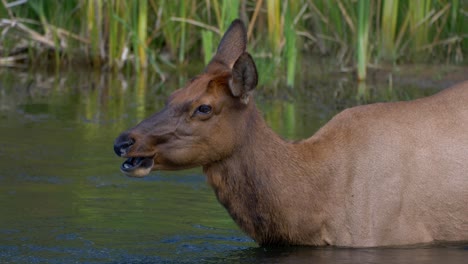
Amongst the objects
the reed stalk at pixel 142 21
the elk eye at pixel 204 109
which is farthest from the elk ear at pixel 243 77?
the reed stalk at pixel 142 21

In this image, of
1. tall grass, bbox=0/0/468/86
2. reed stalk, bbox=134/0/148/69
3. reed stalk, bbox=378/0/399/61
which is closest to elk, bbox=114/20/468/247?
tall grass, bbox=0/0/468/86

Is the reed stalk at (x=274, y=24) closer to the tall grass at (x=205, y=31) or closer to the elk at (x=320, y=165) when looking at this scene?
the tall grass at (x=205, y=31)

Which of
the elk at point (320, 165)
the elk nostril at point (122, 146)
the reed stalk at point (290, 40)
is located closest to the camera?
the elk nostril at point (122, 146)

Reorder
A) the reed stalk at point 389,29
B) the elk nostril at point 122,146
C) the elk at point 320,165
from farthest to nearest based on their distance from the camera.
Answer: the reed stalk at point 389,29 → the elk at point 320,165 → the elk nostril at point 122,146

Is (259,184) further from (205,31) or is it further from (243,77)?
(205,31)

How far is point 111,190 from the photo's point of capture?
8.96m

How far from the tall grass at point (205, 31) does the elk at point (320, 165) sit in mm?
5986

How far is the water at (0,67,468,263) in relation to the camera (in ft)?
22.9

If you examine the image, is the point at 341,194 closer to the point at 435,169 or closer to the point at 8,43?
the point at 435,169

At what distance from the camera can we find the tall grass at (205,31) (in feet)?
46.0

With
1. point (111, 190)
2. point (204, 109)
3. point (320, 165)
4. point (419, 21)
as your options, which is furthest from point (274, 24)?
point (204, 109)

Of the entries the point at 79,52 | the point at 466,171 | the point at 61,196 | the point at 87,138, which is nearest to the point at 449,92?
the point at 466,171

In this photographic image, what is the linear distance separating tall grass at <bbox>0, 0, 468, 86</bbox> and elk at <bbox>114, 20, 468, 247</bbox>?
19.6 ft

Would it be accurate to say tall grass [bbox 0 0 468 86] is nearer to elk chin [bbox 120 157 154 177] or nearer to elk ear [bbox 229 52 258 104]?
elk ear [bbox 229 52 258 104]
